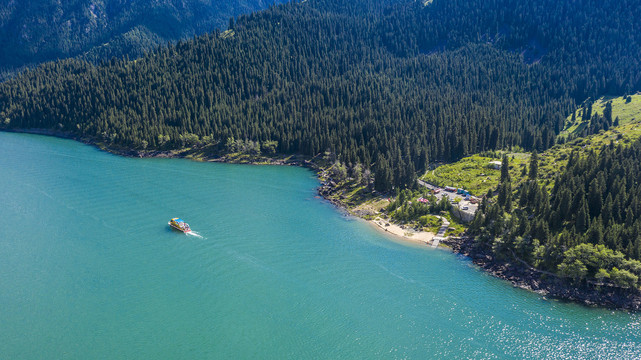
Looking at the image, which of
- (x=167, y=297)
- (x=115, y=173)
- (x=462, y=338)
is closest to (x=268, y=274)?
(x=167, y=297)

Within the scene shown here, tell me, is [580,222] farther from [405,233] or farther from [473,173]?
[473,173]

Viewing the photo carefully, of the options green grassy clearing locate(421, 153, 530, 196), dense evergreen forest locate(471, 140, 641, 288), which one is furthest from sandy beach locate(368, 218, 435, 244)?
green grassy clearing locate(421, 153, 530, 196)

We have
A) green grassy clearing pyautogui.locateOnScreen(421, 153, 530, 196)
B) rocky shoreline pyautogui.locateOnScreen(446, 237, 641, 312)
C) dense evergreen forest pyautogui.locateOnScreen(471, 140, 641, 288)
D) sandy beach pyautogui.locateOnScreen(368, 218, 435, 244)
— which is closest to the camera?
rocky shoreline pyautogui.locateOnScreen(446, 237, 641, 312)

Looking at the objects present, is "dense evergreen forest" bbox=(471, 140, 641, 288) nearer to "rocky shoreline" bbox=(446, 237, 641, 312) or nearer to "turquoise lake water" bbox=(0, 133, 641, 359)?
"rocky shoreline" bbox=(446, 237, 641, 312)

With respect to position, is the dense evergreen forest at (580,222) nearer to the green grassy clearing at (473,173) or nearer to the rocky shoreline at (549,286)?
the rocky shoreline at (549,286)

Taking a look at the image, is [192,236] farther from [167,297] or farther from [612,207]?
[612,207]

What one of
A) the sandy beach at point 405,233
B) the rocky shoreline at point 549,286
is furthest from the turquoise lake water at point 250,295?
the sandy beach at point 405,233
